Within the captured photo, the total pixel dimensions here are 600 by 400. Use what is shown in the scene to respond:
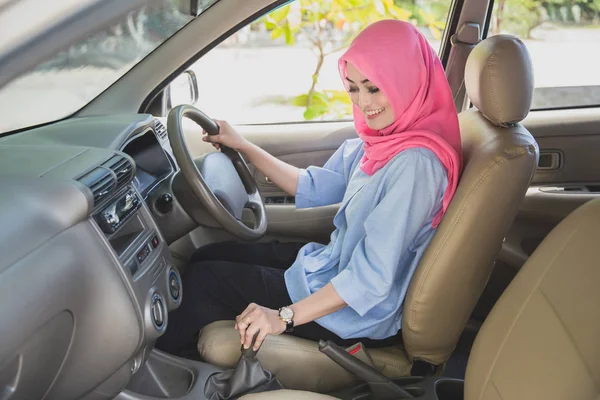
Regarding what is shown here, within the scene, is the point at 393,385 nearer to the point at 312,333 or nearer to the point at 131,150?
the point at 312,333

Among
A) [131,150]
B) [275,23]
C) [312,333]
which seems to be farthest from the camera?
[275,23]

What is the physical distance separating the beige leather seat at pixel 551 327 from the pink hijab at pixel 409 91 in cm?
40

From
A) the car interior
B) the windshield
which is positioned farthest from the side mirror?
the windshield

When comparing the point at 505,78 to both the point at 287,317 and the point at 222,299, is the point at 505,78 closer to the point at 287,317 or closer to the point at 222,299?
the point at 287,317

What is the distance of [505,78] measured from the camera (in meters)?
1.58

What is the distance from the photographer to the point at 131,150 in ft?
6.28

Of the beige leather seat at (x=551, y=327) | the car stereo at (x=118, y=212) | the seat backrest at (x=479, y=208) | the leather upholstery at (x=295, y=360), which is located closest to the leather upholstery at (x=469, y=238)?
the seat backrest at (x=479, y=208)

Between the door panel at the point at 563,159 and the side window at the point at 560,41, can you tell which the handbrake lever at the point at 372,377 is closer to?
the door panel at the point at 563,159

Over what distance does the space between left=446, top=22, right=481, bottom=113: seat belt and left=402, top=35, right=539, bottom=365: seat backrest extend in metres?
0.85

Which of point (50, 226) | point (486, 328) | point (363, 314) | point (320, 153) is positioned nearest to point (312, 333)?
point (363, 314)

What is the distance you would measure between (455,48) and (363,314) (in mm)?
1308

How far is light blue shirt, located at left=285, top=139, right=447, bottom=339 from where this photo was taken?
5.15 feet

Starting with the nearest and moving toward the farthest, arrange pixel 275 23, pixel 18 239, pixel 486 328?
pixel 18 239 → pixel 486 328 → pixel 275 23

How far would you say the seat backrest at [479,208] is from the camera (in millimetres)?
1503
